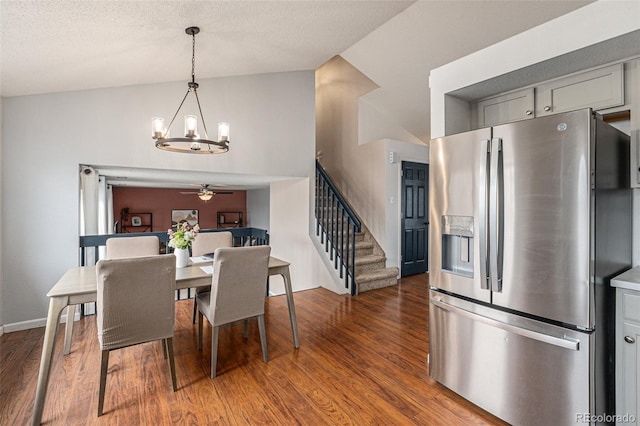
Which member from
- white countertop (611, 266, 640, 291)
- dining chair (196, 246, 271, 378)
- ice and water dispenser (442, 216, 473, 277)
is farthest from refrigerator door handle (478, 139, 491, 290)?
dining chair (196, 246, 271, 378)

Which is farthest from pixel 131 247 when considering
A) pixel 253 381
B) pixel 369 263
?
pixel 369 263

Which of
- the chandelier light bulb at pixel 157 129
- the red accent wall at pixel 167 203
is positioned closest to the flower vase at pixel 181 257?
the chandelier light bulb at pixel 157 129

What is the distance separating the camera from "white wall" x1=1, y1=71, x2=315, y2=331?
307 centimetres

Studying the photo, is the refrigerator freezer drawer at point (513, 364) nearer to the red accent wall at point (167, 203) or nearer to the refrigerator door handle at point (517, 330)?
the refrigerator door handle at point (517, 330)

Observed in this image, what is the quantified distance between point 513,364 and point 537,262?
1.93 feet

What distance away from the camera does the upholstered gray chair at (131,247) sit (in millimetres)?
3150

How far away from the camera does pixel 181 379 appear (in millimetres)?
2273

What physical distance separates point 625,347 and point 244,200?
975 cm

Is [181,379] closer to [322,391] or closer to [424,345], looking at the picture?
[322,391]

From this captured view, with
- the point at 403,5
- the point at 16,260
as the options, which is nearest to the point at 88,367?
the point at 16,260

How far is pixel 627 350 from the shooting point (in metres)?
1.59

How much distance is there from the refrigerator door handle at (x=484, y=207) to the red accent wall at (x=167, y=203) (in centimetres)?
834

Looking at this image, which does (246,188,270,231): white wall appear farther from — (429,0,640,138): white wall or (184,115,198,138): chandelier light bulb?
(429,0,640,138): white wall

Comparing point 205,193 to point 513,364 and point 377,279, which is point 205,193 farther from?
point 513,364
